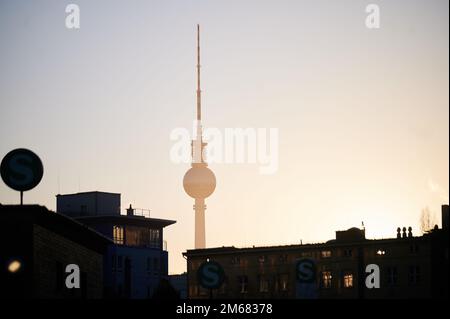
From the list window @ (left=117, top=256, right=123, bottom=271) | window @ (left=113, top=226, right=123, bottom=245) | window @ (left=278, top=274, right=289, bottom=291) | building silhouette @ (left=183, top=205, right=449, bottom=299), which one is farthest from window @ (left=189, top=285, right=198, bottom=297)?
window @ (left=278, top=274, right=289, bottom=291)

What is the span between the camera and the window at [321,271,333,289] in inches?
5969

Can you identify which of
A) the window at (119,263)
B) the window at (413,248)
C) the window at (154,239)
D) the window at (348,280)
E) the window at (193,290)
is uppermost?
the window at (154,239)

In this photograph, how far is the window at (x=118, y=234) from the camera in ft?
543

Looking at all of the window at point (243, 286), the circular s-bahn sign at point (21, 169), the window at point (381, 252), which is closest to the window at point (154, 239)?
the window at point (243, 286)

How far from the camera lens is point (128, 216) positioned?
549 feet

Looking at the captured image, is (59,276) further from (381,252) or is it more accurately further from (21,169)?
(381,252)

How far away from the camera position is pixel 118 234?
545 ft

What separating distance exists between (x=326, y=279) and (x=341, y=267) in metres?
3.19

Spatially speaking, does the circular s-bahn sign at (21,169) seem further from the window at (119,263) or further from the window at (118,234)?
the window at (118,234)

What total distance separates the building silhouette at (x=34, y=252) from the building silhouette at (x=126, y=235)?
289 ft

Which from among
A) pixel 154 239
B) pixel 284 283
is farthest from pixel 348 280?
pixel 154 239

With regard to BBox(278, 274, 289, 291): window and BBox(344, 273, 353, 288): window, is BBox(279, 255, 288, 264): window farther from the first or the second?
BBox(344, 273, 353, 288): window
